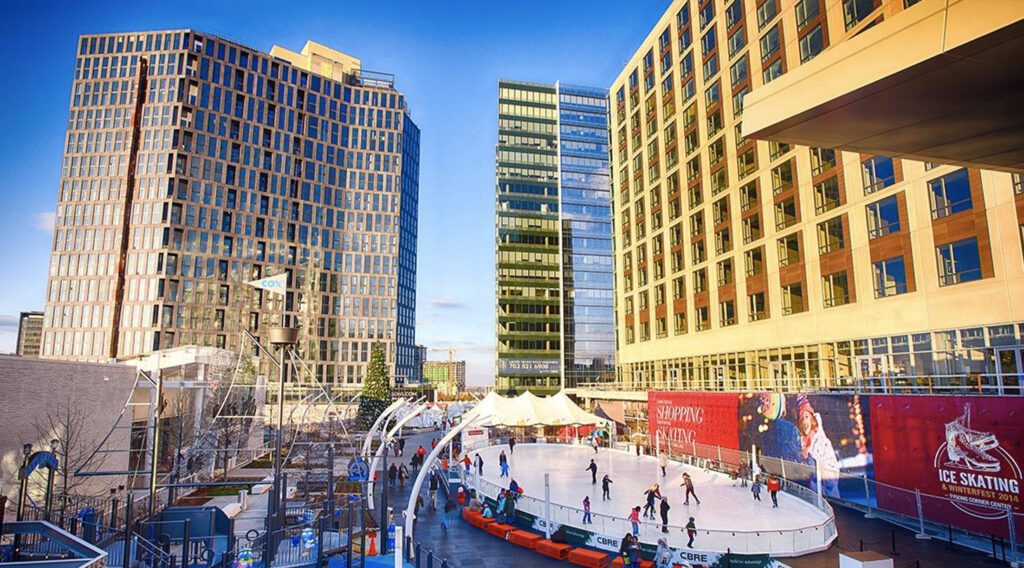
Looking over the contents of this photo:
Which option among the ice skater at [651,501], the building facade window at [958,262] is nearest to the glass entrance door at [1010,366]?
the building facade window at [958,262]

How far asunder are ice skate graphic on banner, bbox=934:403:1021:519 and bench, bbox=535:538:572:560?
13546 mm

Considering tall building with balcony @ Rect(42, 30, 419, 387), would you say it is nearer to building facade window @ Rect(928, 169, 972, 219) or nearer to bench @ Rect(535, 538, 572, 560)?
bench @ Rect(535, 538, 572, 560)

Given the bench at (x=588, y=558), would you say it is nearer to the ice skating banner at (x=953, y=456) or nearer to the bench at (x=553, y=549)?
the bench at (x=553, y=549)

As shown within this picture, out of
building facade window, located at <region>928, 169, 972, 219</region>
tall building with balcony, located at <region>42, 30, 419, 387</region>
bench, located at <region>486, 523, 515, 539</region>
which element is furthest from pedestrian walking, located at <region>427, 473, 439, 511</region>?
tall building with balcony, located at <region>42, 30, 419, 387</region>

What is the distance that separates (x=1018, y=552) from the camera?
18.5 meters

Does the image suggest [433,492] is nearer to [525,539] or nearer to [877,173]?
[525,539]

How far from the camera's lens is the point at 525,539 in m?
21.9

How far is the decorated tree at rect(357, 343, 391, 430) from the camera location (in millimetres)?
74688

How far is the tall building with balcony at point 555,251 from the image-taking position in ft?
346

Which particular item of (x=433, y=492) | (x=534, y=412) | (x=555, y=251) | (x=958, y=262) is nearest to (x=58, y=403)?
(x=433, y=492)

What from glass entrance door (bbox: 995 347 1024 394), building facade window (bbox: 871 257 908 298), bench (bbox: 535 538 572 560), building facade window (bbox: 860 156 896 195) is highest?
building facade window (bbox: 860 156 896 195)

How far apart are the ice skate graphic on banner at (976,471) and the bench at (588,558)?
41.0 feet

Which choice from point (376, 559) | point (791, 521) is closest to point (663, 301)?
point (791, 521)

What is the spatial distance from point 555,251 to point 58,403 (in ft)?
292
